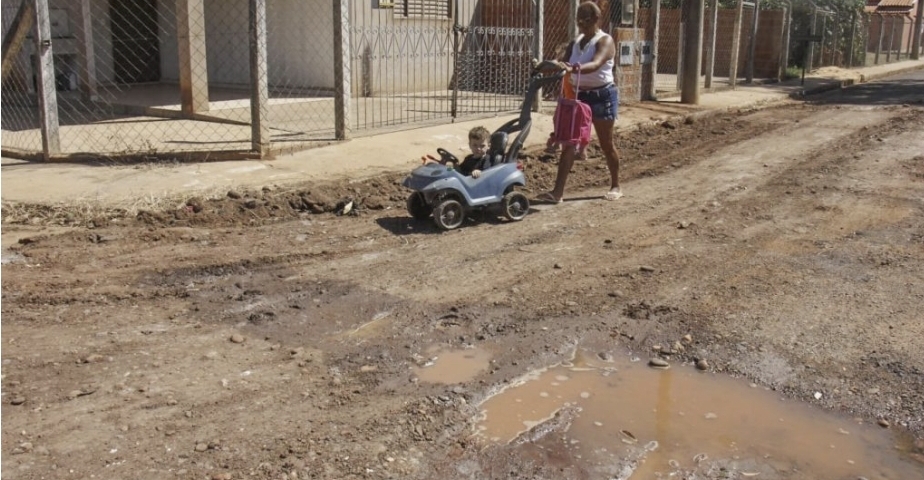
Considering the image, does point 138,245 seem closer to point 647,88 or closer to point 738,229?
point 738,229

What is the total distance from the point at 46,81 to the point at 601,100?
564 cm

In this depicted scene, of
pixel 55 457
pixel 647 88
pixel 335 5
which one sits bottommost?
pixel 55 457

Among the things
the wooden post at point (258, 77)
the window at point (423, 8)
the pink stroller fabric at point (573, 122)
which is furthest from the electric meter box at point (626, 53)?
the wooden post at point (258, 77)

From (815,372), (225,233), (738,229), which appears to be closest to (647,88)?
(738,229)

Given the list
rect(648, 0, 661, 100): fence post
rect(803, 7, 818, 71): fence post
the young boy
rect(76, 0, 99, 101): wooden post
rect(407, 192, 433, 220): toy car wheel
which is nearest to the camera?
the young boy

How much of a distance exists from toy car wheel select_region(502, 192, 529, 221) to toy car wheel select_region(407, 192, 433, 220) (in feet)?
2.16

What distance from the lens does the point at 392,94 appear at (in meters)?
16.4

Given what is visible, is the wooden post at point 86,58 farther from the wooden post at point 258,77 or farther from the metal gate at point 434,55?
the wooden post at point 258,77

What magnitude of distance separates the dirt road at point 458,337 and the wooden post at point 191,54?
16.4ft

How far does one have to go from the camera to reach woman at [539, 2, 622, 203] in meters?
8.13

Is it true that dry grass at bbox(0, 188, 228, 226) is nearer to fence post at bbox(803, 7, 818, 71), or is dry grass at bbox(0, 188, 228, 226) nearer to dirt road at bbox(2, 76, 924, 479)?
dirt road at bbox(2, 76, 924, 479)

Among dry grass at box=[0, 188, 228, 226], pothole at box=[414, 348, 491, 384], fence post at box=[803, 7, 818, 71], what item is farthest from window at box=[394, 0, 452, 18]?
fence post at box=[803, 7, 818, 71]

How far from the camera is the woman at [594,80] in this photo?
8.13 metres

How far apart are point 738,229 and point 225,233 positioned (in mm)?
4284
